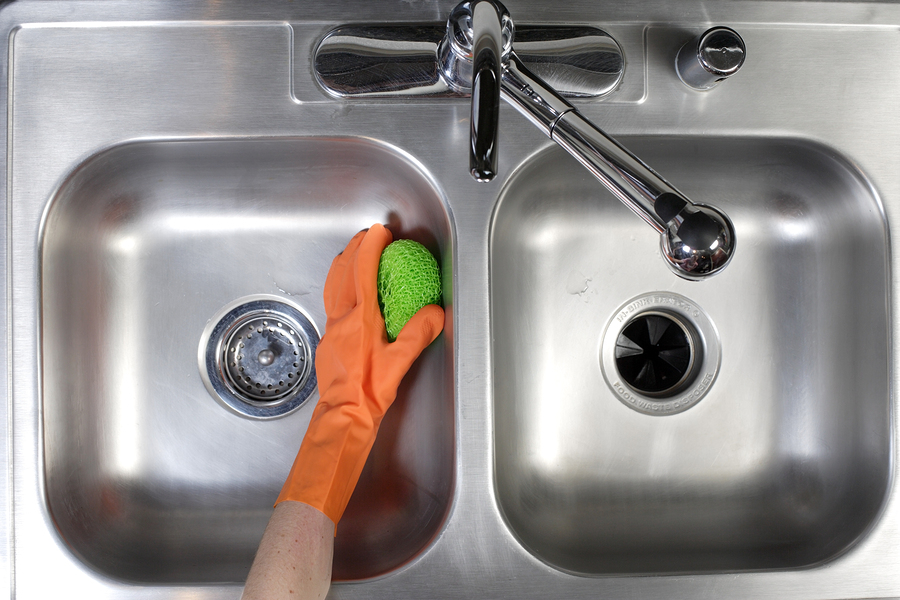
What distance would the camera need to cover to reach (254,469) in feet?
2.32

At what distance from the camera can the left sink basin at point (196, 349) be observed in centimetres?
65

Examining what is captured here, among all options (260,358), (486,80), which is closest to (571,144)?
(486,80)

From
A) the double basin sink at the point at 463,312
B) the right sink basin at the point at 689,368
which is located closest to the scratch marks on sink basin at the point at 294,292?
the double basin sink at the point at 463,312

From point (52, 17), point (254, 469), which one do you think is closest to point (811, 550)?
point (254, 469)

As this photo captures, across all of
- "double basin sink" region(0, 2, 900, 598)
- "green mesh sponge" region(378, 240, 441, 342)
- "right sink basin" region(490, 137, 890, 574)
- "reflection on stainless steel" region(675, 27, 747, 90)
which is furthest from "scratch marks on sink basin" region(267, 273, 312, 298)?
"reflection on stainless steel" region(675, 27, 747, 90)

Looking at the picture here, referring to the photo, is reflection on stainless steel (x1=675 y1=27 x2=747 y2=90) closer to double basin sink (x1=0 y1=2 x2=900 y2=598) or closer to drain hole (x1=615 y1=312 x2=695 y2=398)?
double basin sink (x1=0 y1=2 x2=900 y2=598)

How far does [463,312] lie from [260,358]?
0.31 metres

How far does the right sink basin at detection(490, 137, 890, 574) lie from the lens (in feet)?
2.19

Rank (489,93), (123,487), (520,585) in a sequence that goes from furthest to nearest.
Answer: (123,487) → (520,585) → (489,93)

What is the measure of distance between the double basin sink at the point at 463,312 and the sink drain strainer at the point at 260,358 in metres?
0.01

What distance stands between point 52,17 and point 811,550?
43.5 inches

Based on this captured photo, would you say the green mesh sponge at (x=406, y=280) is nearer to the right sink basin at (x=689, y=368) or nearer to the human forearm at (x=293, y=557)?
the right sink basin at (x=689, y=368)

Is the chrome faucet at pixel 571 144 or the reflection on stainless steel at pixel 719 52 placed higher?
the reflection on stainless steel at pixel 719 52

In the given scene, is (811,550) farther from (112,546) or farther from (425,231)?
(112,546)
